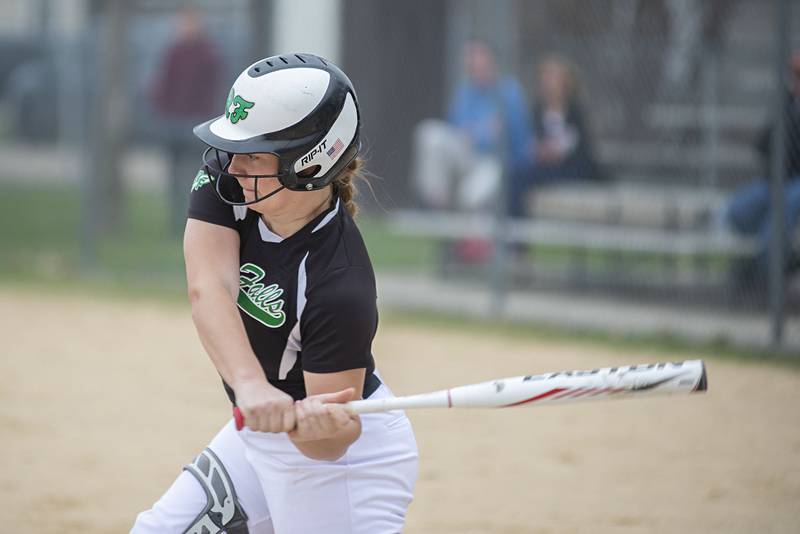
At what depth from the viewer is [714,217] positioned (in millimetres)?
9164

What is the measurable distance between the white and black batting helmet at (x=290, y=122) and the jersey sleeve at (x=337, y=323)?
0.98ft

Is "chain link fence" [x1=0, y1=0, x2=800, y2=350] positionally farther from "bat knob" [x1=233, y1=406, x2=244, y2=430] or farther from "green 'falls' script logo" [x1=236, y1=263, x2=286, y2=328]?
"bat knob" [x1=233, y1=406, x2=244, y2=430]

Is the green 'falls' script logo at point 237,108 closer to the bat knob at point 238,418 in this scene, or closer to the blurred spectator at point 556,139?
the bat knob at point 238,418

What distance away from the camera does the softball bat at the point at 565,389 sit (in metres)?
3.06

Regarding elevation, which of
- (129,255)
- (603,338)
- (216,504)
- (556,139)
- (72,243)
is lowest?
(72,243)

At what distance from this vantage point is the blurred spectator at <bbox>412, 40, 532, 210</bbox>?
10023 mm

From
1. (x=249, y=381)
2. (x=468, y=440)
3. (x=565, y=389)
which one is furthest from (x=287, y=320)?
(x=468, y=440)

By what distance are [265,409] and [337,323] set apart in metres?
0.29

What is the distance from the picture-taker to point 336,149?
3.22 metres

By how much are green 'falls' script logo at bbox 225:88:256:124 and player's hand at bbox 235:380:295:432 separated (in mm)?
716

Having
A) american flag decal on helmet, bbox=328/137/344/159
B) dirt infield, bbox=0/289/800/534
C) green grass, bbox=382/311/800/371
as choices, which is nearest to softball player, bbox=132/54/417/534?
american flag decal on helmet, bbox=328/137/344/159

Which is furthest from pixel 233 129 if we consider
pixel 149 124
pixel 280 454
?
pixel 149 124

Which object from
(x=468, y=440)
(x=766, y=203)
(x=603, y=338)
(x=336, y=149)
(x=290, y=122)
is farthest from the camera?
(x=603, y=338)

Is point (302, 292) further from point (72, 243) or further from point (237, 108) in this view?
point (72, 243)
